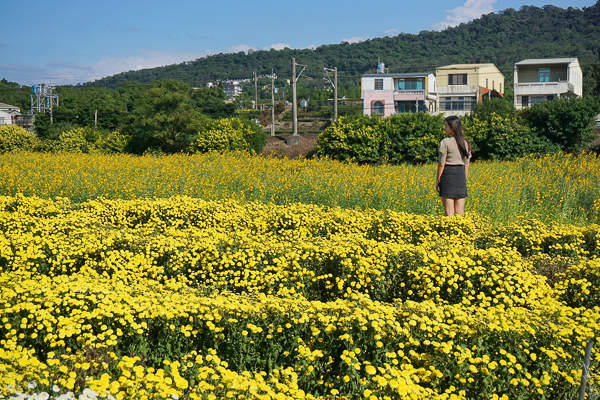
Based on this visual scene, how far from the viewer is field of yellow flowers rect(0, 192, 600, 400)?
2.60 meters

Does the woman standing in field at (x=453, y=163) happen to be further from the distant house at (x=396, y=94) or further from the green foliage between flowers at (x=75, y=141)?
the distant house at (x=396, y=94)

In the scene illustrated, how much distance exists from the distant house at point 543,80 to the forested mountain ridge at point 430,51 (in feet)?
101

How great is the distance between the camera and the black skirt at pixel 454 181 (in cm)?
638

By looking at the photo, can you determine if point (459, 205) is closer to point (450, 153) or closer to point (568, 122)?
point (450, 153)

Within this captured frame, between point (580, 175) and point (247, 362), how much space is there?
29.0ft

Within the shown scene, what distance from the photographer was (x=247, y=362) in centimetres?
322

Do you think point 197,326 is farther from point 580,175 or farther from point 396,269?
point 580,175

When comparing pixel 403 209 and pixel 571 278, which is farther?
pixel 403 209

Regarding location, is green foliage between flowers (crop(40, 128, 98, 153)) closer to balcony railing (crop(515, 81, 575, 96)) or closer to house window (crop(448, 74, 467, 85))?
balcony railing (crop(515, 81, 575, 96))

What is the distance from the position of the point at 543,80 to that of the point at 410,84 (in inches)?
504

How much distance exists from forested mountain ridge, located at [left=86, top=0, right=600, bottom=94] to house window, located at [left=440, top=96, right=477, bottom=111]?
2777 cm

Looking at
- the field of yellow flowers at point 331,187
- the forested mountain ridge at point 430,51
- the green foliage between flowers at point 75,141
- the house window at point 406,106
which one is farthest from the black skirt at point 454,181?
the forested mountain ridge at point 430,51

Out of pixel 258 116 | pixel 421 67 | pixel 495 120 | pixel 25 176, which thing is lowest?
pixel 25 176

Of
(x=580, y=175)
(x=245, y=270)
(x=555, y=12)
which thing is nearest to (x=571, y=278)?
(x=245, y=270)
